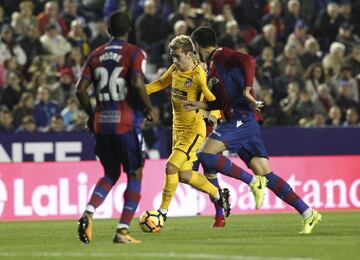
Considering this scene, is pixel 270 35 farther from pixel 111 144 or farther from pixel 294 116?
pixel 111 144

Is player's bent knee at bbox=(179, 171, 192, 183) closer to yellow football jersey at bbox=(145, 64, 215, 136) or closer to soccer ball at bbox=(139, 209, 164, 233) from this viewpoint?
yellow football jersey at bbox=(145, 64, 215, 136)

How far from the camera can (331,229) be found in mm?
16031

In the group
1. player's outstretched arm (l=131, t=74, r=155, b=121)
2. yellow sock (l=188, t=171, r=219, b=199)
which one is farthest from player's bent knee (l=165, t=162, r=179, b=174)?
player's outstretched arm (l=131, t=74, r=155, b=121)

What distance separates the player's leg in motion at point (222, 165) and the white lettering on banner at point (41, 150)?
6420mm

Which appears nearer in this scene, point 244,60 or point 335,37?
point 244,60

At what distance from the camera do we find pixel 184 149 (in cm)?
1639

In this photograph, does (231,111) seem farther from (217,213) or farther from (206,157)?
(217,213)

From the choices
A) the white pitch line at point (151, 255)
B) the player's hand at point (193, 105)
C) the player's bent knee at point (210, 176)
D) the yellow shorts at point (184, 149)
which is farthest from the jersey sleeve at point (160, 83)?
the white pitch line at point (151, 255)

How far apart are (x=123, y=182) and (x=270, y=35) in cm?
672

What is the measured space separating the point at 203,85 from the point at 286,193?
1.86 m

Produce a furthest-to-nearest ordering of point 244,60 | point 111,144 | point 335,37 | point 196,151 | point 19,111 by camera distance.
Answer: point 335,37, point 19,111, point 196,151, point 244,60, point 111,144

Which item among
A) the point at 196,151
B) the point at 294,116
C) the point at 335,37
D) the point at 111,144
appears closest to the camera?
the point at 111,144

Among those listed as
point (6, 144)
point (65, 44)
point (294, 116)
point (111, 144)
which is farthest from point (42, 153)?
point (111, 144)

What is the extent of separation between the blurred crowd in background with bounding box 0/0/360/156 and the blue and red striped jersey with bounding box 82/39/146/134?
30.6 feet
